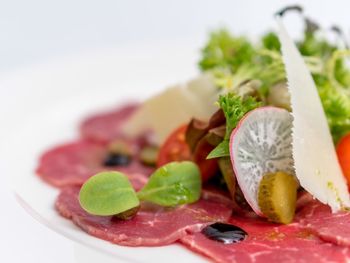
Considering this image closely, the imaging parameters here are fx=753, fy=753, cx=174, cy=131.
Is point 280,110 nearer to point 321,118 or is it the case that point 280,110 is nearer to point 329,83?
point 321,118

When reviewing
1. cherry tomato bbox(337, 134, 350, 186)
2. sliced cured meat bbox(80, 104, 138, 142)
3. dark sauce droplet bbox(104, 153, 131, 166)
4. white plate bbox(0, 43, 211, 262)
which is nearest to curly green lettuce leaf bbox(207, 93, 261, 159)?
cherry tomato bbox(337, 134, 350, 186)

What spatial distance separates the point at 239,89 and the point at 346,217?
843mm

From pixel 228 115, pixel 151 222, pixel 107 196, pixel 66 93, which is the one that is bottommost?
pixel 151 222

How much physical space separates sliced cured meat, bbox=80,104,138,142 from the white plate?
12 cm

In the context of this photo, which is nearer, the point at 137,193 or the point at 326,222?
the point at 326,222

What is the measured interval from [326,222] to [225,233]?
1.51 feet

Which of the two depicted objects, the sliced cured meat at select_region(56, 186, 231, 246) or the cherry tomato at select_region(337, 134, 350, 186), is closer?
the sliced cured meat at select_region(56, 186, 231, 246)

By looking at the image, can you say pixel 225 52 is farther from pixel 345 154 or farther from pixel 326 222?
pixel 326 222

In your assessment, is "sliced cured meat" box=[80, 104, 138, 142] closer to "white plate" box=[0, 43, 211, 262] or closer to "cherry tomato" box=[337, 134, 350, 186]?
"white plate" box=[0, 43, 211, 262]

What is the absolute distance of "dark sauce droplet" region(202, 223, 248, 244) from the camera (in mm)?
3283

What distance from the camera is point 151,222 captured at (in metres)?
3.46

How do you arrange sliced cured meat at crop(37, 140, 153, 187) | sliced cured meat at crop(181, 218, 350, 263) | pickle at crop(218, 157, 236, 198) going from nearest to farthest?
1. sliced cured meat at crop(181, 218, 350, 263)
2. pickle at crop(218, 157, 236, 198)
3. sliced cured meat at crop(37, 140, 153, 187)

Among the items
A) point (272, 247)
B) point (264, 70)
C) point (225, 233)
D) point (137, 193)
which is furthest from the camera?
point (264, 70)

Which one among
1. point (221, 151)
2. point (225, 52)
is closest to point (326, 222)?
point (221, 151)
